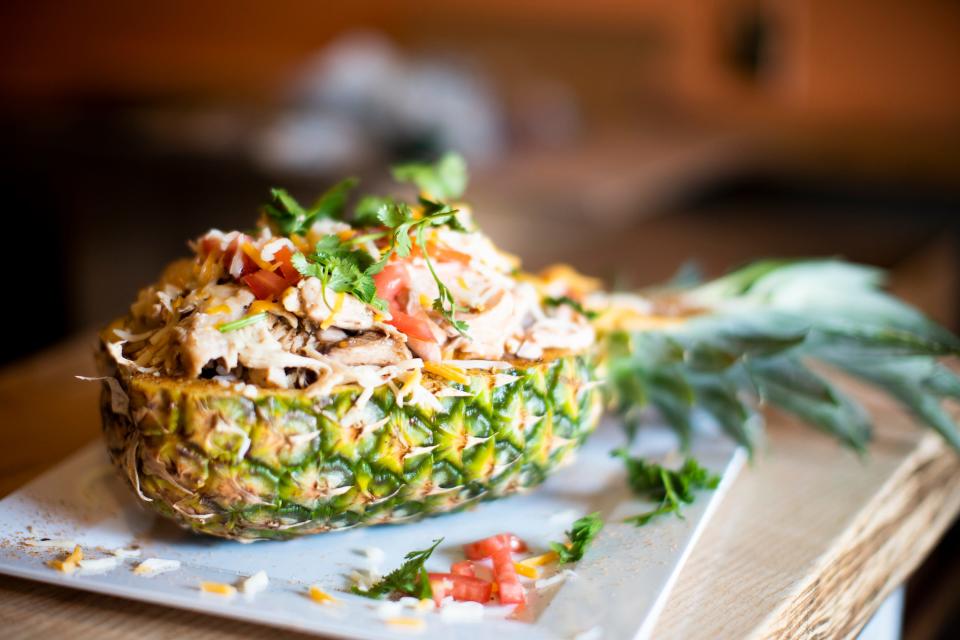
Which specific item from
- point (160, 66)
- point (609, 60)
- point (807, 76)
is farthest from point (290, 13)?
point (807, 76)

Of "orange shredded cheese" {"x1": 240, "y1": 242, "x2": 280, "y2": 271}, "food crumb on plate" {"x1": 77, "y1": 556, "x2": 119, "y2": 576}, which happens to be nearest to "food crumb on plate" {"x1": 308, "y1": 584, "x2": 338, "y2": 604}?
"food crumb on plate" {"x1": 77, "y1": 556, "x2": 119, "y2": 576}

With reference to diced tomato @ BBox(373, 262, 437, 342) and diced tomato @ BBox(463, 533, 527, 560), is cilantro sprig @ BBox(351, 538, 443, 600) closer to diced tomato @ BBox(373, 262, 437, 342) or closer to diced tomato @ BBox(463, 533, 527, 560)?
diced tomato @ BBox(463, 533, 527, 560)

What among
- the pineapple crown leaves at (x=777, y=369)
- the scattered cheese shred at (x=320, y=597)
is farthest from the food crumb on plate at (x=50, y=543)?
the pineapple crown leaves at (x=777, y=369)

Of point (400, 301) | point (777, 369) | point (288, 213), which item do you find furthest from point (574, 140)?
point (400, 301)

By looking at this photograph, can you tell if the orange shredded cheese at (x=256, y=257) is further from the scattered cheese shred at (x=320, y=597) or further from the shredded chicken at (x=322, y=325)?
the scattered cheese shred at (x=320, y=597)

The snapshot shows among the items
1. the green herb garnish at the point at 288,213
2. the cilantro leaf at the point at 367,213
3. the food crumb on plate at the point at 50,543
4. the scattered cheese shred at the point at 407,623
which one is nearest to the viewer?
the scattered cheese shred at the point at 407,623

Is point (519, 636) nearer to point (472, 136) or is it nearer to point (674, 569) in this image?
point (674, 569)
